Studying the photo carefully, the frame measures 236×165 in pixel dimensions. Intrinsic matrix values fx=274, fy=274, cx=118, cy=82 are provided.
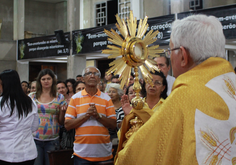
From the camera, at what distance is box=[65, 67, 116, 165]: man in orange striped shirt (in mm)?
3346

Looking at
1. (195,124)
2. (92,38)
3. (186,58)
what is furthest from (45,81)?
(92,38)

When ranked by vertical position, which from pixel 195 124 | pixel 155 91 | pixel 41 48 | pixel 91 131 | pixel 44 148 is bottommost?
pixel 44 148

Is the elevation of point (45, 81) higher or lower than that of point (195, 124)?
higher

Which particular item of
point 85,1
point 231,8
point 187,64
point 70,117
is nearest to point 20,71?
point 85,1

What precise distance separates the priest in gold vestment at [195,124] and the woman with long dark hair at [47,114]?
2658mm

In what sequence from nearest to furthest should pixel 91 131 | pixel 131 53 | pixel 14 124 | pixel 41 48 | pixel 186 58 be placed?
pixel 186 58 < pixel 131 53 < pixel 14 124 < pixel 91 131 < pixel 41 48

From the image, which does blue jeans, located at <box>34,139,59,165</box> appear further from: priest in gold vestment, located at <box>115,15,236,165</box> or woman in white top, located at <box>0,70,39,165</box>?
priest in gold vestment, located at <box>115,15,236,165</box>

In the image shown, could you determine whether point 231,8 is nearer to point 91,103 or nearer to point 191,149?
point 91,103

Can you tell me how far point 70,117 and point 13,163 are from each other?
0.85m

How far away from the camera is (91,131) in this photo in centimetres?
342

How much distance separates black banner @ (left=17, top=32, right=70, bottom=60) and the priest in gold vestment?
1051 cm

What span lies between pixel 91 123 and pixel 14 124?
918 mm

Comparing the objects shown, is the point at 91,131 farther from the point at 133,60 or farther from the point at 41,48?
the point at 41,48

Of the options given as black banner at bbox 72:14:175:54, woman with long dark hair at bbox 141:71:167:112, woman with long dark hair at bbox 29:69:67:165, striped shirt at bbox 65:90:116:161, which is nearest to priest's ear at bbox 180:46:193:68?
woman with long dark hair at bbox 141:71:167:112
